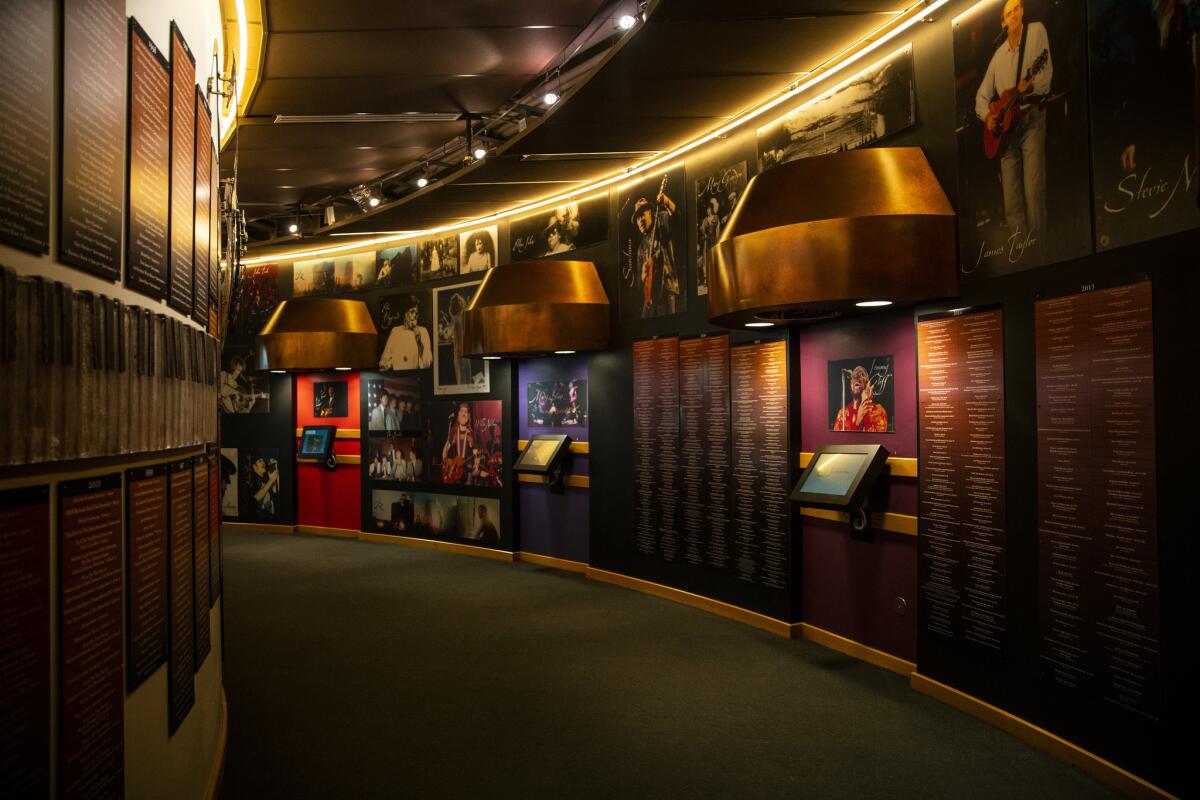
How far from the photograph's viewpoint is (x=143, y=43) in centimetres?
265

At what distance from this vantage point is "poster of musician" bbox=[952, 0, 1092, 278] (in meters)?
4.05

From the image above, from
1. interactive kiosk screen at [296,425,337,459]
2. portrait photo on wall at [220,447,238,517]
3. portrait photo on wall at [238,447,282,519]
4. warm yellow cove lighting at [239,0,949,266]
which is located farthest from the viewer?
portrait photo on wall at [220,447,238,517]

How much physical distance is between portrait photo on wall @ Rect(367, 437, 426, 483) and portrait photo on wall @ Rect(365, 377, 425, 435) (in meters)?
0.15

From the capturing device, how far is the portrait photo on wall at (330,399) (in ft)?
39.8

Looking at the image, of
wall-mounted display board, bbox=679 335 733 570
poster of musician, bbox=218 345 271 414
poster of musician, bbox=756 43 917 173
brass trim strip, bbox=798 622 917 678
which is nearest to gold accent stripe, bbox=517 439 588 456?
wall-mounted display board, bbox=679 335 733 570

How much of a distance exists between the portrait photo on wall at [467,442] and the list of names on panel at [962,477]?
5.82 metres

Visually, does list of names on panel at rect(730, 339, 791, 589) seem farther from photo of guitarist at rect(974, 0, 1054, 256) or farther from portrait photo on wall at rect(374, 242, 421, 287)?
portrait photo on wall at rect(374, 242, 421, 287)

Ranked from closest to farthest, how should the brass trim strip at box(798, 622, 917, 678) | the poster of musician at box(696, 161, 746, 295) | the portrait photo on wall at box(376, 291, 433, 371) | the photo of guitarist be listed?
the photo of guitarist → the brass trim strip at box(798, 622, 917, 678) → the poster of musician at box(696, 161, 746, 295) → the portrait photo on wall at box(376, 291, 433, 371)

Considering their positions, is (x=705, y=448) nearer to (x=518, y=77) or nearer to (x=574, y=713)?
(x=574, y=713)

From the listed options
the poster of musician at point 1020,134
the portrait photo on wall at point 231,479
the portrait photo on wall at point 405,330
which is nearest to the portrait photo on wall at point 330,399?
the portrait photo on wall at point 405,330

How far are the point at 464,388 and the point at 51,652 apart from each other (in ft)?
27.8

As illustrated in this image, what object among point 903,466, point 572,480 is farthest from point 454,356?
point 903,466

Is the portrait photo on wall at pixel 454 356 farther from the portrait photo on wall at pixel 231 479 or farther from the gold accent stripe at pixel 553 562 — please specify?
the portrait photo on wall at pixel 231 479

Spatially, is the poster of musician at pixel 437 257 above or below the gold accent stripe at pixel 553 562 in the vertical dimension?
above
